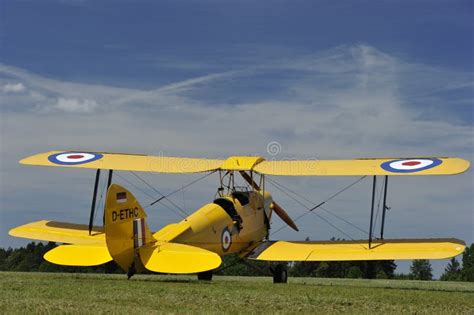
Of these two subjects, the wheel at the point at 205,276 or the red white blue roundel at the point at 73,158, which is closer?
the wheel at the point at 205,276

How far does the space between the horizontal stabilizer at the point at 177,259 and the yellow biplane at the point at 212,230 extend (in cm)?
2

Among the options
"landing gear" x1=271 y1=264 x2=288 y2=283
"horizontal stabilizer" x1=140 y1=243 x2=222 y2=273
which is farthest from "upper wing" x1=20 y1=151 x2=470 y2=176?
"horizontal stabilizer" x1=140 y1=243 x2=222 y2=273

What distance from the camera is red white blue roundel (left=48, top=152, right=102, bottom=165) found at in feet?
64.5

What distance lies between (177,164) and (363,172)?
477cm

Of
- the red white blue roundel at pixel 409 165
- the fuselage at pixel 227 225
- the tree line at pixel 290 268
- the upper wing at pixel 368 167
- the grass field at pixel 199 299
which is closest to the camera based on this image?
the grass field at pixel 199 299

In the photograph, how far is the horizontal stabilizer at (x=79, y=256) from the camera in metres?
13.3

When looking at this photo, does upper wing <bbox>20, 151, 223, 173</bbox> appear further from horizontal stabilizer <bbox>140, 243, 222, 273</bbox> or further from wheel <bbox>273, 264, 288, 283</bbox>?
horizontal stabilizer <bbox>140, 243, 222, 273</bbox>

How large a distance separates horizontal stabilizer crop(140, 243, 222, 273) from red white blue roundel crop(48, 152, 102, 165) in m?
6.72

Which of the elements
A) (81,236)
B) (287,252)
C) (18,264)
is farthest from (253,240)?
(18,264)

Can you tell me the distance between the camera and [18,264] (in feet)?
121

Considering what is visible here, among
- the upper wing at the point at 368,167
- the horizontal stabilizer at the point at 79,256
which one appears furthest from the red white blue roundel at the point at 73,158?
the horizontal stabilizer at the point at 79,256

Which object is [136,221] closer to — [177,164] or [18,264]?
[177,164]

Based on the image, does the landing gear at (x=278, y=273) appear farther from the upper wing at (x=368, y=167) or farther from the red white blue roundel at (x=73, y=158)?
the red white blue roundel at (x=73, y=158)

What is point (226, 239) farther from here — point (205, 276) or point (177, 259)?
point (177, 259)
